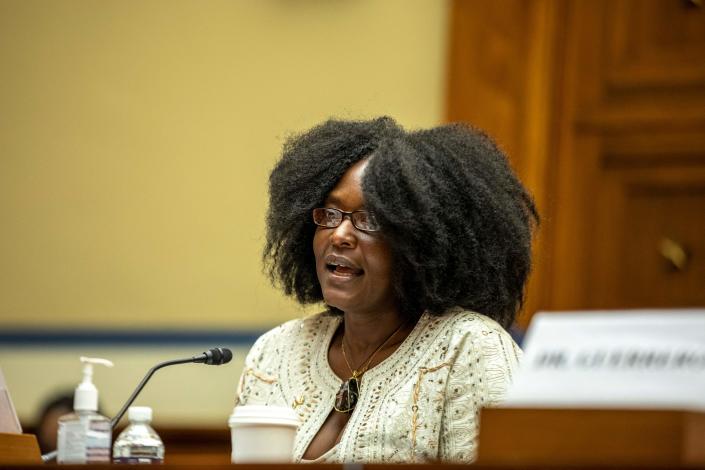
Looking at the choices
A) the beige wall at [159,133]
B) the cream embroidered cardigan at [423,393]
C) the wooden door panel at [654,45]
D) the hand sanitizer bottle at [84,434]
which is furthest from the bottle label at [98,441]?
the wooden door panel at [654,45]

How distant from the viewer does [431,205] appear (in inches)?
117

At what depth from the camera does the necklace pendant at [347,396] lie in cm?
294

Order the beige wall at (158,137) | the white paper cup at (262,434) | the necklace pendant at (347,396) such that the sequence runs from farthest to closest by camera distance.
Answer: the beige wall at (158,137)
the necklace pendant at (347,396)
the white paper cup at (262,434)

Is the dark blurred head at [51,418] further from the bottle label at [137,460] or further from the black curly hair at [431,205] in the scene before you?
the bottle label at [137,460]

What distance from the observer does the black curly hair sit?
2.96 metres

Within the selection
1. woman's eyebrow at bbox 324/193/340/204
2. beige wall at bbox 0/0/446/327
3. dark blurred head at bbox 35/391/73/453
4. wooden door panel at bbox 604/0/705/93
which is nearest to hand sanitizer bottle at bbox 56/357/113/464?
woman's eyebrow at bbox 324/193/340/204

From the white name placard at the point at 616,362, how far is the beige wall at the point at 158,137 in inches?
Answer: 117

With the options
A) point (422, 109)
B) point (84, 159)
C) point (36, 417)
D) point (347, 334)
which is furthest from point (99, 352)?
point (347, 334)

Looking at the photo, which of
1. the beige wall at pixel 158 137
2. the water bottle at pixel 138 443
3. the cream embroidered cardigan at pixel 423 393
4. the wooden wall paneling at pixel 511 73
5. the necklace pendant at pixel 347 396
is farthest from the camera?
the beige wall at pixel 158 137

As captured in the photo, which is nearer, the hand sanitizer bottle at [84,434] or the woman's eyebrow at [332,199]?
the hand sanitizer bottle at [84,434]

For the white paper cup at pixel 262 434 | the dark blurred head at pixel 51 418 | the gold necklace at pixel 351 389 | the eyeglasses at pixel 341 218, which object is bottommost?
the dark blurred head at pixel 51 418

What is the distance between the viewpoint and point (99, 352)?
493 centimetres

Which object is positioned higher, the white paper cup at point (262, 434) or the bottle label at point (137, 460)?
the white paper cup at point (262, 434)

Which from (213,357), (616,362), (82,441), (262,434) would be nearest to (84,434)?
(82,441)
